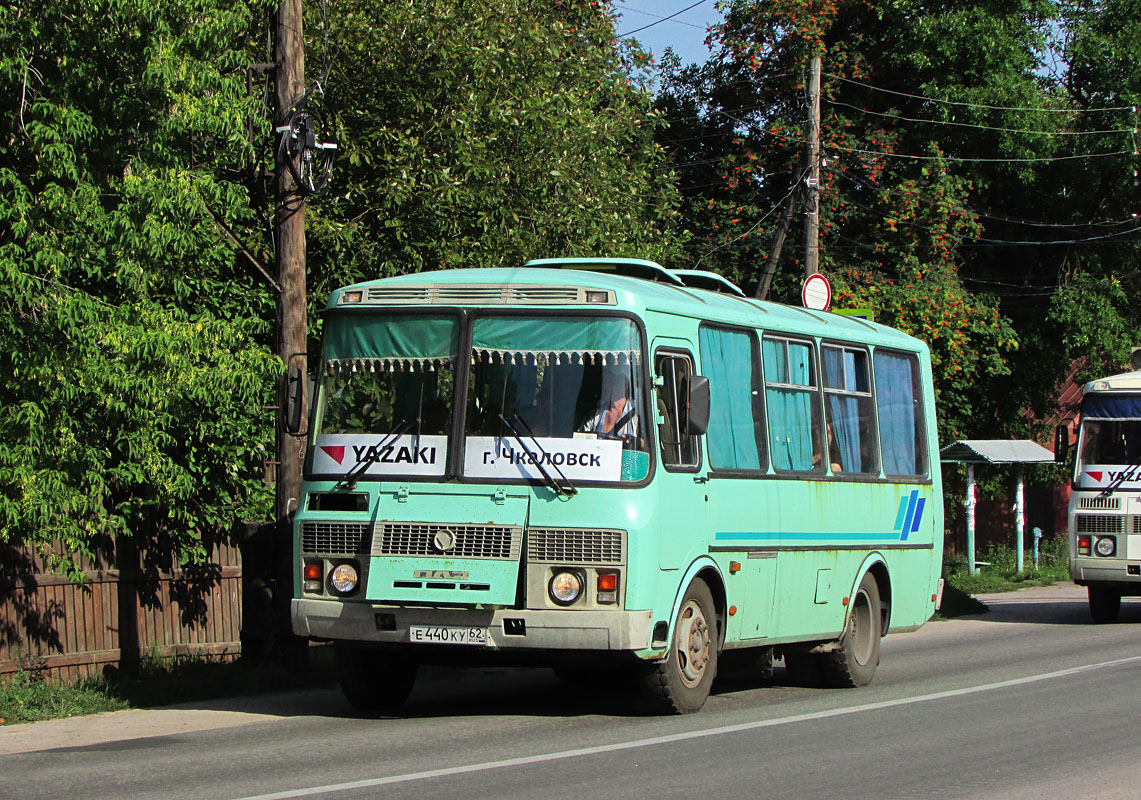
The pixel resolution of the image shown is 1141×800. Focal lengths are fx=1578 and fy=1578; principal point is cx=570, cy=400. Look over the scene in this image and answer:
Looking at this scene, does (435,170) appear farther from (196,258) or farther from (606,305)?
(606,305)

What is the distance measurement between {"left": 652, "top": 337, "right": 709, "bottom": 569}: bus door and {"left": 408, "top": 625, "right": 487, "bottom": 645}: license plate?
1252 millimetres

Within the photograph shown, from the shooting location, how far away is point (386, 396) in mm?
10523

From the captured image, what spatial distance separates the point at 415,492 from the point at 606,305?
68.1 inches

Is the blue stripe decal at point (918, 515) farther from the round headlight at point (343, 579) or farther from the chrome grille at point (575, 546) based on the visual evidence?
the round headlight at point (343, 579)

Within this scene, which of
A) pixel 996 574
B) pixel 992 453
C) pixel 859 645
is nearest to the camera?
pixel 859 645

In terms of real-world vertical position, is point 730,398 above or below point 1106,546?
above

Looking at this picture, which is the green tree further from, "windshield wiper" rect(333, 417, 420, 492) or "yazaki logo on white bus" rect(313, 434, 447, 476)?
"windshield wiper" rect(333, 417, 420, 492)

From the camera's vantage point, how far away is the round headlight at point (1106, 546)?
64.6ft

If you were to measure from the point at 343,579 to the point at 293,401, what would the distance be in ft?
4.42

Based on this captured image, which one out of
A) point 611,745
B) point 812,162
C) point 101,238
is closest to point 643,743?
point 611,745

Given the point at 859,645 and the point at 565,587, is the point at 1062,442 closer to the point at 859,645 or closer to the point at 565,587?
the point at 859,645

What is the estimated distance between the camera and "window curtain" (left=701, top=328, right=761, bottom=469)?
11.2 meters

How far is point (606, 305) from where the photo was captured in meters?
10.2

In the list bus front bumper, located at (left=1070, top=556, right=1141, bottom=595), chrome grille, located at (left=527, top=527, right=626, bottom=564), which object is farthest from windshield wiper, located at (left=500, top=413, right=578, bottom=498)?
bus front bumper, located at (left=1070, top=556, right=1141, bottom=595)
